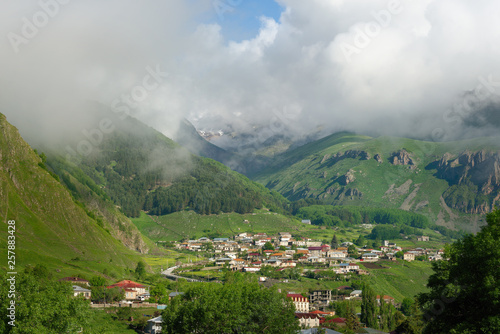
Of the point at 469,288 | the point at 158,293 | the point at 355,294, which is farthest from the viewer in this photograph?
the point at 355,294

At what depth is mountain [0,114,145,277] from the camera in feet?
483

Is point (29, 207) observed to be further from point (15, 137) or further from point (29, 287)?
point (29, 287)

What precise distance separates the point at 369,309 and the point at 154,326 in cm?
5746

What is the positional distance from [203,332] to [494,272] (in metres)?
42.3

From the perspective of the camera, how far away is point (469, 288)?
175ft

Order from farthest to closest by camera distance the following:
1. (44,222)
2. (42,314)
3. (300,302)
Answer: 1. (44,222)
2. (300,302)
3. (42,314)

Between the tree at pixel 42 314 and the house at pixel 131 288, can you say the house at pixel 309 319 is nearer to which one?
the house at pixel 131 288

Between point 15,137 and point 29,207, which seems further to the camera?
point 15,137

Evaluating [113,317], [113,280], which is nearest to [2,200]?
[113,280]

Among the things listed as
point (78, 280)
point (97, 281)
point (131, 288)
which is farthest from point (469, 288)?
point (131, 288)

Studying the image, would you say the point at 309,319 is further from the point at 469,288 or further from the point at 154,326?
the point at 469,288

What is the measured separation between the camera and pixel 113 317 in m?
111

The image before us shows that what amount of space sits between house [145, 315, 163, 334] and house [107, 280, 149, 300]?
31162 mm

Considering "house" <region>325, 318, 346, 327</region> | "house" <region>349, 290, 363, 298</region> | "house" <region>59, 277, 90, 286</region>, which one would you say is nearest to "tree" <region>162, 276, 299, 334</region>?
"house" <region>325, 318, 346, 327</region>
